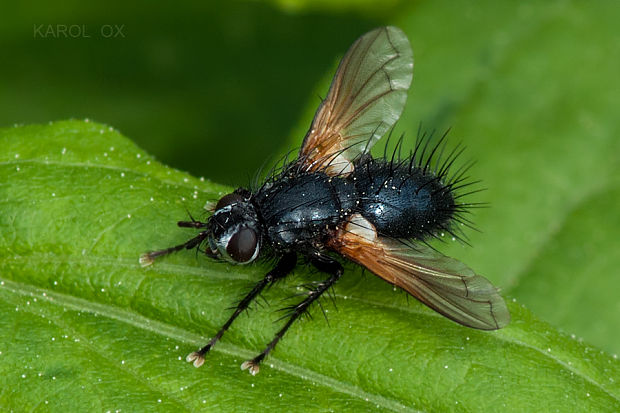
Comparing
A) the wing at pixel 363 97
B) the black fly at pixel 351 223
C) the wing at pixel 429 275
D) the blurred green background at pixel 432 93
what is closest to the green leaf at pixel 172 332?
the black fly at pixel 351 223

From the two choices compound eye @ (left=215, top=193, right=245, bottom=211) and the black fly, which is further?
compound eye @ (left=215, top=193, right=245, bottom=211)

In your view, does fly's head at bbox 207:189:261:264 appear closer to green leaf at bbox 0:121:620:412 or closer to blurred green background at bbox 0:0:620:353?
green leaf at bbox 0:121:620:412

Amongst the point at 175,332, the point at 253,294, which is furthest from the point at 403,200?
the point at 175,332

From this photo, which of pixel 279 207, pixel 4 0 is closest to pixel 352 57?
pixel 279 207

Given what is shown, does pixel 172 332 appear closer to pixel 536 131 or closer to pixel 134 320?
pixel 134 320

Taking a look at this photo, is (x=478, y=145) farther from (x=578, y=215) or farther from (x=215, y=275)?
(x=215, y=275)

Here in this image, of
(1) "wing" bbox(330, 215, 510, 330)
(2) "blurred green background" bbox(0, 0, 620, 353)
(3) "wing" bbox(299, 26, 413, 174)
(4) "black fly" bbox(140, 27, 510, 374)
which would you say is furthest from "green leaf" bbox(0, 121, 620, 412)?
(2) "blurred green background" bbox(0, 0, 620, 353)

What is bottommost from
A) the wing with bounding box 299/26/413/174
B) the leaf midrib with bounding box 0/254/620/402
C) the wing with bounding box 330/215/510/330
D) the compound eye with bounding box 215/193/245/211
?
the leaf midrib with bounding box 0/254/620/402
